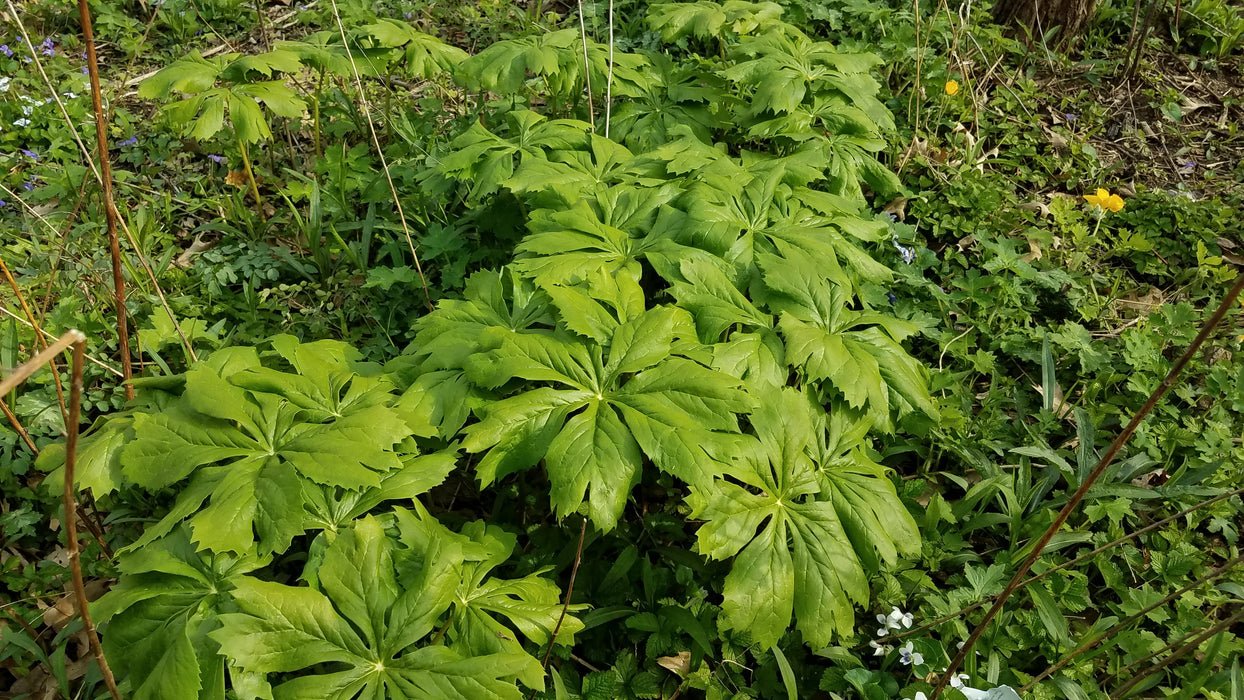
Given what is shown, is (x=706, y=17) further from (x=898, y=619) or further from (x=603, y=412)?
(x=898, y=619)

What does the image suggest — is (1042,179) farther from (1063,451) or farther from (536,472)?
(536,472)

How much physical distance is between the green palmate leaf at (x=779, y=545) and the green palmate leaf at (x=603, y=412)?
0.16 m

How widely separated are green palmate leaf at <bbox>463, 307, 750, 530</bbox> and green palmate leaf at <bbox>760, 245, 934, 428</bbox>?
38 centimetres

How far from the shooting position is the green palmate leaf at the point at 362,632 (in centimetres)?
156

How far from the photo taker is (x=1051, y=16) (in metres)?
4.71

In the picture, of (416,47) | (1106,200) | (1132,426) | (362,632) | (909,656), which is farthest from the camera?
(1106,200)

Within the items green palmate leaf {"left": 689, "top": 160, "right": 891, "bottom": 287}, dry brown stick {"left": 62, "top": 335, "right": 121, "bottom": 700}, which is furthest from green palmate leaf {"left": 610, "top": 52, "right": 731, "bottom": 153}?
dry brown stick {"left": 62, "top": 335, "right": 121, "bottom": 700}

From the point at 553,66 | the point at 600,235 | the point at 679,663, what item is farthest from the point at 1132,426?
the point at 553,66

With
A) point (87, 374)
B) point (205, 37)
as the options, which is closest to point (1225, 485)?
point (87, 374)

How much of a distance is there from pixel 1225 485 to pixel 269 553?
124 inches

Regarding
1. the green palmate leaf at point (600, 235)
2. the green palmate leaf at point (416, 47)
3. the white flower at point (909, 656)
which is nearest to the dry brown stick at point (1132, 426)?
the white flower at point (909, 656)

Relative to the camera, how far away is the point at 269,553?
1.75 m

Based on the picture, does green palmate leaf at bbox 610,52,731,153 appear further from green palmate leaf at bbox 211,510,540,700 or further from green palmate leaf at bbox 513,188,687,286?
green palmate leaf at bbox 211,510,540,700

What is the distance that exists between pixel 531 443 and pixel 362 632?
58cm
